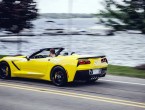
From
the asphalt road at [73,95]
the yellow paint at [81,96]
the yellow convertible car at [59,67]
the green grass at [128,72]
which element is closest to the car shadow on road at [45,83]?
the asphalt road at [73,95]

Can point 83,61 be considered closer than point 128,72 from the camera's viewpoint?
Yes

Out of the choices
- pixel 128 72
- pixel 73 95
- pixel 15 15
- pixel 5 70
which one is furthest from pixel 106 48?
pixel 73 95

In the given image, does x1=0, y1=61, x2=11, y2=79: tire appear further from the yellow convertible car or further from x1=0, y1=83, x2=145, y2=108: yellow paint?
x1=0, y1=83, x2=145, y2=108: yellow paint

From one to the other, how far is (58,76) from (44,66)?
2.17 feet

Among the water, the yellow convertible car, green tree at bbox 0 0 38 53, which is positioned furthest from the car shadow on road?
the water

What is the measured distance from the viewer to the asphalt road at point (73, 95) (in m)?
8.16

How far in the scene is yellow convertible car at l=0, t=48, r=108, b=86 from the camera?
1066 centimetres

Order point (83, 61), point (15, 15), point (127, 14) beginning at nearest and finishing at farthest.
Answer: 1. point (83, 61)
2. point (127, 14)
3. point (15, 15)

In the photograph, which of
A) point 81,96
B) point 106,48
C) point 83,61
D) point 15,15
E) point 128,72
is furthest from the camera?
point 106,48

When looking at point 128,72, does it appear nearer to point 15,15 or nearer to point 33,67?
point 33,67

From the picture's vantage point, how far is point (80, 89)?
10.4 metres

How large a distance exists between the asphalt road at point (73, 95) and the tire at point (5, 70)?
41 cm

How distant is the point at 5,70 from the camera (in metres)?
12.7

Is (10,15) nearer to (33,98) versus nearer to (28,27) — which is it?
(28,27)
